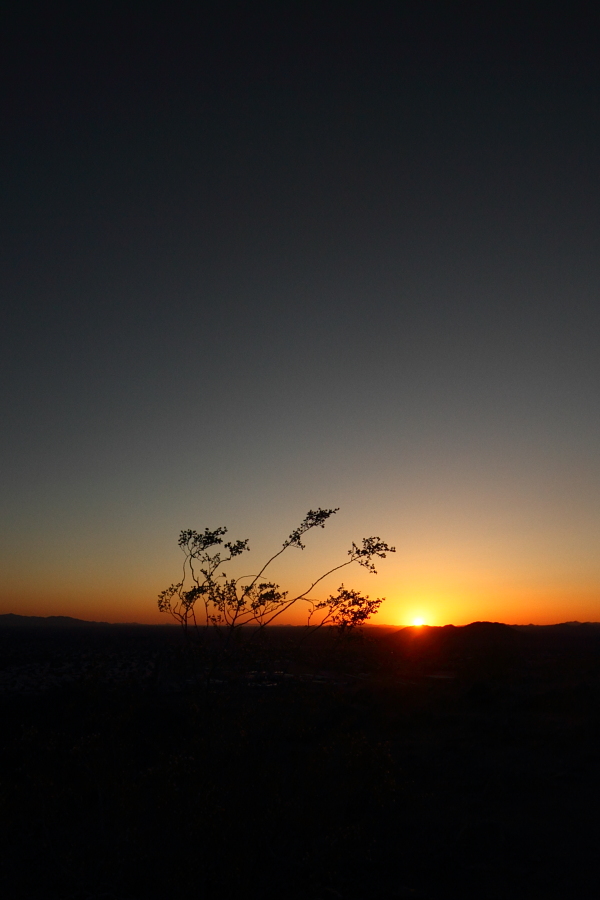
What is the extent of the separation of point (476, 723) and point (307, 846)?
58.8ft

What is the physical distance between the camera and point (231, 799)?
8.68 meters

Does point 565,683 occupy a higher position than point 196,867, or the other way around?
point 565,683

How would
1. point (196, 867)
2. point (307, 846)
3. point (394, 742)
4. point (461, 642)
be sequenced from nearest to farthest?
point (196, 867)
point (307, 846)
point (394, 742)
point (461, 642)

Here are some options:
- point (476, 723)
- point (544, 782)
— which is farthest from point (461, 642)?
point (544, 782)

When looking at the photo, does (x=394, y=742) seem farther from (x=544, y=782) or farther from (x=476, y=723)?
(x=544, y=782)

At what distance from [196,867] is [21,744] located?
3705 mm

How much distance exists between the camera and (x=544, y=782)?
16078 mm

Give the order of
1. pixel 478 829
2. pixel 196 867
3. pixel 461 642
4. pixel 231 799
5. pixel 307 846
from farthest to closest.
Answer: pixel 461 642 < pixel 478 829 < pixel 307 846 < pixel 231 799 < pixel 196 867

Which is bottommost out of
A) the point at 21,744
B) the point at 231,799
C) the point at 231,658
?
the point at 231,799

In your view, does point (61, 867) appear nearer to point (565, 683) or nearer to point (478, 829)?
point (478, 829)

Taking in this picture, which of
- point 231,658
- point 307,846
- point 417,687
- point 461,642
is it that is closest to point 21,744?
point 307,846

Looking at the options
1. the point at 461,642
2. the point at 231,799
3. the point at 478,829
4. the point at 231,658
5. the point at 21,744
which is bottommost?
the point at 478,829

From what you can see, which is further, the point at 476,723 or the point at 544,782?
the point at 476,723

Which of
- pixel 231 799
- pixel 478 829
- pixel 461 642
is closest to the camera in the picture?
pixel 231 799
